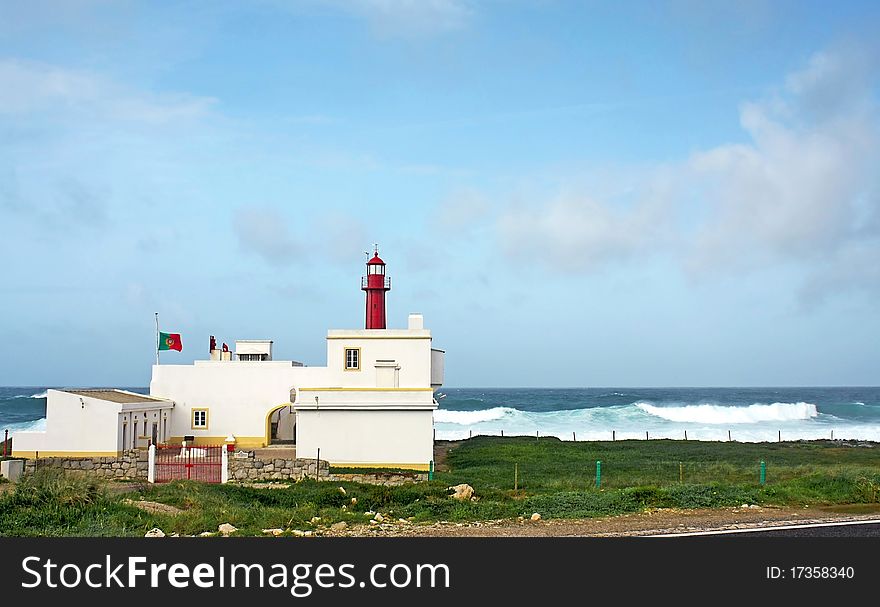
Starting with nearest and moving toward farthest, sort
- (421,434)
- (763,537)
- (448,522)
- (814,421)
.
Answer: (763,537) < (448,522) < (421,434) < (814,421)

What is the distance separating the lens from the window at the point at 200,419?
31500 millimetres

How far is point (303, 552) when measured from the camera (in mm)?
8844

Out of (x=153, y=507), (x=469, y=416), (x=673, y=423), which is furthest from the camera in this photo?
(x=469, y=416)

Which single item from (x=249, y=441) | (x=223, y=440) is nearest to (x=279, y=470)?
(x=249, y=441)

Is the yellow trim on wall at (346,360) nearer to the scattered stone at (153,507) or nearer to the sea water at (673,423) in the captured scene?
the scattered stone at (153,507)

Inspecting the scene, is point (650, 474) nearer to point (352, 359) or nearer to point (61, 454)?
point (352, 359)

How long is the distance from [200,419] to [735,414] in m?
59.5

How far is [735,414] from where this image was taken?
3088 inches

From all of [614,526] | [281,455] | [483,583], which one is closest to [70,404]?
[281,455]

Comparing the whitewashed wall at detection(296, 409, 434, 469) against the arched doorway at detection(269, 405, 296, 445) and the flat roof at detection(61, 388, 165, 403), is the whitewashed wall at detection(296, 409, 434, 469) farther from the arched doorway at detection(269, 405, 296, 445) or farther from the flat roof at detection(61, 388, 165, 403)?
the arched doorway at detection(269, 405, 296, 445)

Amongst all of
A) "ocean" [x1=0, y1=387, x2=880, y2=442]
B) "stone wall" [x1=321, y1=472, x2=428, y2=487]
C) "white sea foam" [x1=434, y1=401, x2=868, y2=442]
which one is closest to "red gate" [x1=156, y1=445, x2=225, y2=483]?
"stone wall" [x1=321, y1=472, x2=428, y2=487]

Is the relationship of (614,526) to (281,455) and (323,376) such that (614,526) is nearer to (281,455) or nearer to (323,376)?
(281,455)

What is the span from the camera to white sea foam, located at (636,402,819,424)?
74.9 metres

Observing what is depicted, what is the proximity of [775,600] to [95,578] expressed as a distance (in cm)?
624
